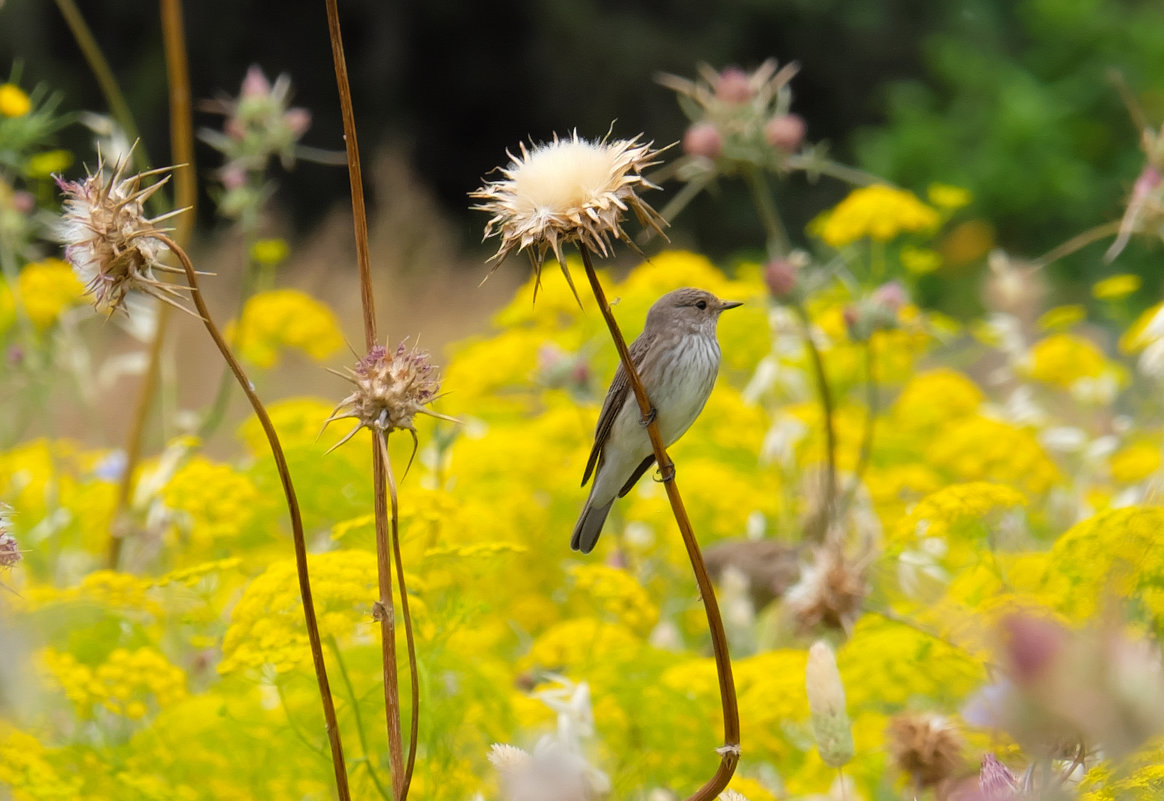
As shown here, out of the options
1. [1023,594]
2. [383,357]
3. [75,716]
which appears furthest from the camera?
[75,716]

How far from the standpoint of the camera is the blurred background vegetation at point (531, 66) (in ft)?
50.6

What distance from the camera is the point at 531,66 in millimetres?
16828

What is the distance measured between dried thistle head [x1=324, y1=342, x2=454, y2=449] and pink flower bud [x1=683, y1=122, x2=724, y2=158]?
1.88 meters

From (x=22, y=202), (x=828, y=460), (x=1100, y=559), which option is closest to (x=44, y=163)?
(x=22, y=202)

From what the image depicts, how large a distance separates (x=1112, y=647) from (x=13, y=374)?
154 inches

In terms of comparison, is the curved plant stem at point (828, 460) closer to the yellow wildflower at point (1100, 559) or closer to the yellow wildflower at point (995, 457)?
the yellow wildflower at point (995, 457)

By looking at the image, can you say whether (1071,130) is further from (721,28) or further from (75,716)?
(75,716)

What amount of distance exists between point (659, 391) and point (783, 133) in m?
1.17

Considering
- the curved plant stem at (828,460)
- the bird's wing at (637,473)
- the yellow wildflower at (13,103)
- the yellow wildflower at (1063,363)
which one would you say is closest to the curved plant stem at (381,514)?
the bird's wing at (637,473)

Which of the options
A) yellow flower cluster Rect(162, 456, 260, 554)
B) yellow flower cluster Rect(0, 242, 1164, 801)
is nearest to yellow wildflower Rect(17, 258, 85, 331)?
yellow flower cluster Rect(0, 242, 1164, 801)

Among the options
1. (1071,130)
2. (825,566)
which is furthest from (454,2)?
(825,566)

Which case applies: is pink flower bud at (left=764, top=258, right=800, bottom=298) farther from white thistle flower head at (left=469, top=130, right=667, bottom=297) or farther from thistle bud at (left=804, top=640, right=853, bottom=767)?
white thistle flower head at (left=469, top=130, right=667, bottom=297)

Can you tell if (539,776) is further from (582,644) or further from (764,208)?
(764,208)

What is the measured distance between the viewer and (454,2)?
16625 mm
